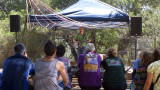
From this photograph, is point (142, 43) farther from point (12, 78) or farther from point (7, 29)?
point (12, 78)

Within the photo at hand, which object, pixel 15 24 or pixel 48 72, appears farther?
pixel 15 24

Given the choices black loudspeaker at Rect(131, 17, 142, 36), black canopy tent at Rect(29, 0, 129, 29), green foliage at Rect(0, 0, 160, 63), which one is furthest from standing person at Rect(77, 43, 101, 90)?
green foliage at Rect(0, 0, 160, 63)

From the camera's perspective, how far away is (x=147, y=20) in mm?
11484

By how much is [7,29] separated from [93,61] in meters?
9.49

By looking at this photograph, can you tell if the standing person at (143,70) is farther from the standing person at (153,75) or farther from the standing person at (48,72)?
the standing person at (48,72)

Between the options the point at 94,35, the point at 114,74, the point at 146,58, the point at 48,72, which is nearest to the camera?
the point at 48,72

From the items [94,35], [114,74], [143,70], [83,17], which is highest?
[83,17]

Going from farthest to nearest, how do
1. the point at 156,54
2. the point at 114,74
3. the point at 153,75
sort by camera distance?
the point at 114,74, the point at 156,54, the point at 153,75

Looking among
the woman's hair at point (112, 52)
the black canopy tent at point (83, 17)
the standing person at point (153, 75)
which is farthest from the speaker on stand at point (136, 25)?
the standing person at point (153, 75)

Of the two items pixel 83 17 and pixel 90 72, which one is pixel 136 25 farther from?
pixel 90 72

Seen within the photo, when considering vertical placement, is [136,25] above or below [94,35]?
above

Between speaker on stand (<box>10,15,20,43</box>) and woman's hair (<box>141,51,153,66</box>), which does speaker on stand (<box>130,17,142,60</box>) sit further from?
speaker on stand (<box>10,15,20,43</box>)

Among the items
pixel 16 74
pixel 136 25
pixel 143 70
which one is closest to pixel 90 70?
pixel 143 70

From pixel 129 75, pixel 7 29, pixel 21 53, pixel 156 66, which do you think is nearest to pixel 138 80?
pixel 156 66
